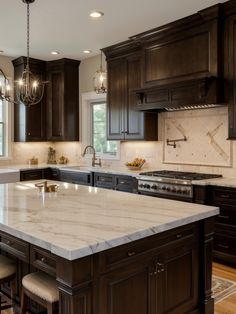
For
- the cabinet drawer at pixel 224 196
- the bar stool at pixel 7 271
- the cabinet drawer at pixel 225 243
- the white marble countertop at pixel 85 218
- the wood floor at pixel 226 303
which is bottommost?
the wood floor at pixel 226 303

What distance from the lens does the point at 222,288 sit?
3.23m

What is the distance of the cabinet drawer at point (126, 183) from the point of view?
4.75 meters

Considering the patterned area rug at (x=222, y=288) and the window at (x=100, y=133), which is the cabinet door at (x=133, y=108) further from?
the patterned area rug at (x=222, y=288)

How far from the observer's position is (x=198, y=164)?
4.65m

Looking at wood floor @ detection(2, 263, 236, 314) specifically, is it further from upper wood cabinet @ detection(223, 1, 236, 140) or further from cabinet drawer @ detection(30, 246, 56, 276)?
upper wood cabinet @ detection(223, 1, 236, 140)

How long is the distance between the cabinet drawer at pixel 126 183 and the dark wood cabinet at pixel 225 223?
1.21m

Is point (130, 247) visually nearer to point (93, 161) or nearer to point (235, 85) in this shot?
point (235, 85)

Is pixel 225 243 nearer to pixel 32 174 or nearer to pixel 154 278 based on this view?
pixel 154 278

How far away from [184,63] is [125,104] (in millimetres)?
1306

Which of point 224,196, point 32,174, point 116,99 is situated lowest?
point 224,196

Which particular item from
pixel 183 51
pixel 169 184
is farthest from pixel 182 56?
pixel 169 184

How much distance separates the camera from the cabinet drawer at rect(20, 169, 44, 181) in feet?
18.5

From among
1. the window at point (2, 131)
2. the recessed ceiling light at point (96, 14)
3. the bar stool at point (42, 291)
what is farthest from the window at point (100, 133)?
the bar stool at point (42, 291)

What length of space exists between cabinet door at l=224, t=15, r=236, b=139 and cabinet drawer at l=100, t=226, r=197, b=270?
1.92 meters
